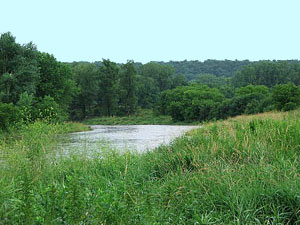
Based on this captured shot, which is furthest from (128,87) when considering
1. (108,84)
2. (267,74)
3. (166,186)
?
(166,186)

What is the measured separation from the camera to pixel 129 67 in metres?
80.3

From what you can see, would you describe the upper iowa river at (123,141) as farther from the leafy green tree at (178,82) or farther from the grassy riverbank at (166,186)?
the leafy green tree at (178,82)

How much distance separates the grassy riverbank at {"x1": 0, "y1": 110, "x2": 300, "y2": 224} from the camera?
3.86 m

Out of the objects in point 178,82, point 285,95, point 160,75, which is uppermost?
point 160,75

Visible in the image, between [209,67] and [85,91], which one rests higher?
[209,67]

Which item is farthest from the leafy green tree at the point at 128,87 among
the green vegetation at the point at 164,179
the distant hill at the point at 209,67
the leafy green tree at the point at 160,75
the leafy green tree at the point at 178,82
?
the green vegetation at the point at 164,179

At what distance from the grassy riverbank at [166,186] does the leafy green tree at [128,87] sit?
71458 millimetres

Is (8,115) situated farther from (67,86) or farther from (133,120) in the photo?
(133,120)

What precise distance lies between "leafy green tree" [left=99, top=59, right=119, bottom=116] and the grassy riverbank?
69993 millimetres

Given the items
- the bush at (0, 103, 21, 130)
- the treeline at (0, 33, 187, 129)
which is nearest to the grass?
the treeline at (0, 33, 187, 129)

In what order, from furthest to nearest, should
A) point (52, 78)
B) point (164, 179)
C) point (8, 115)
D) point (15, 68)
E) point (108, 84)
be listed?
point (108, 84)
point (52, 78)
point (15, 68)
point (8, 115)
point (164, 179)

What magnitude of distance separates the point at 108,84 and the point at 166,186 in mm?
75208

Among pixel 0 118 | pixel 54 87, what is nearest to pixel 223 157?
pixel 0 118

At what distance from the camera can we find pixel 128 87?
81375 millimetres
